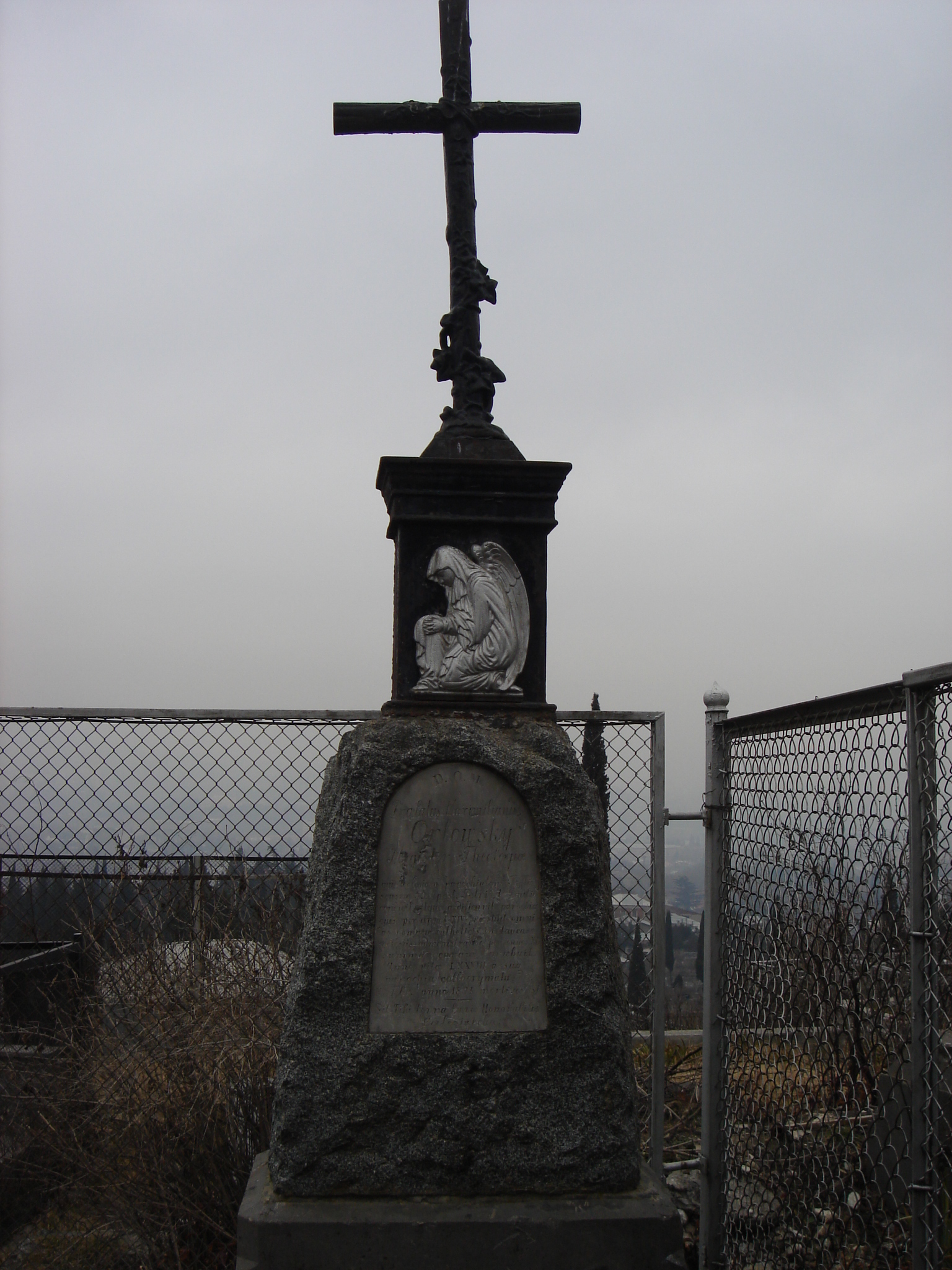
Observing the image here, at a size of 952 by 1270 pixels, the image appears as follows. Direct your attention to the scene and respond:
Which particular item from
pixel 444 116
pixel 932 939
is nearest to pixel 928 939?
pixel 932 939

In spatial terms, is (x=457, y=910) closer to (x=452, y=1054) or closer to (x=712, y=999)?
(x=452, y=1054)

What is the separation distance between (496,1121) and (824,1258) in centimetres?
103

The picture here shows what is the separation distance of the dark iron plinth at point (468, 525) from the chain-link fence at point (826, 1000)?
0.83 meters

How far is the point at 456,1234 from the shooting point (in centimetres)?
269

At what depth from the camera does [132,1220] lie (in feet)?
11.1

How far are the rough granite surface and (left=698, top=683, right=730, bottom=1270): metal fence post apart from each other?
0.71 m

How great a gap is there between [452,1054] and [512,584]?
1.49m

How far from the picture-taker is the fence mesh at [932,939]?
2.14 m

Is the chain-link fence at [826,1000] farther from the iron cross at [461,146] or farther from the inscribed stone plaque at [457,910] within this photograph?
the iron cross at [461,146]

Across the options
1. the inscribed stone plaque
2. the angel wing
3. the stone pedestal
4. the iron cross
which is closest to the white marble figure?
the angel wing

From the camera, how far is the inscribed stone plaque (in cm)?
293

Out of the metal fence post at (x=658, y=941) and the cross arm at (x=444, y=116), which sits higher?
the cross arm at (x=444, y=116)

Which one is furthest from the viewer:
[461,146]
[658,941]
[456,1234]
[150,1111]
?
[658,941]

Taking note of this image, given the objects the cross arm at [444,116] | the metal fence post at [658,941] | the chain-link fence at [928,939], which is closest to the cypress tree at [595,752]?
the metal fence post at [658,941]
